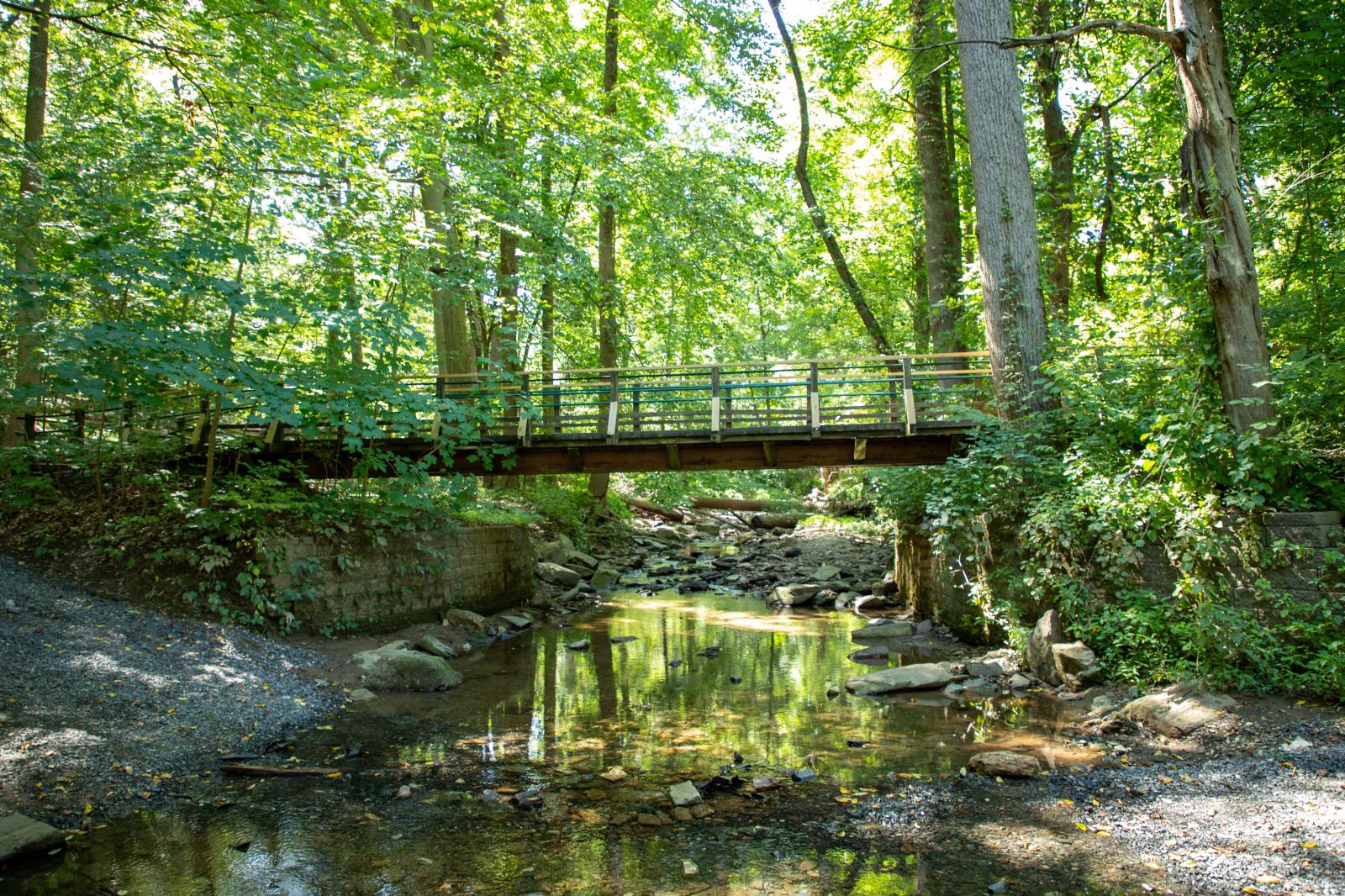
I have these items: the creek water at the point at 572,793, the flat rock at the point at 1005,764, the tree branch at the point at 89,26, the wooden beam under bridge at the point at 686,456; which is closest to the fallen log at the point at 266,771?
the creek water at the point at 572,793

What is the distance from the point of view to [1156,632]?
712cm

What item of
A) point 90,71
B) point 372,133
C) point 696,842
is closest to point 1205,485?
point 696,842

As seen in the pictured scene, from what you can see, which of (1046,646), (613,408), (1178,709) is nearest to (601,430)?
(613,408)

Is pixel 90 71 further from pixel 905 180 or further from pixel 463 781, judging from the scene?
pixel 905 180

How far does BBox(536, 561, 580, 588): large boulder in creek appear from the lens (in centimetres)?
1505

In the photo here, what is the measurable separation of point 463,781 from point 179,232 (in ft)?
20.6

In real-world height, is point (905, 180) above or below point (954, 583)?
above

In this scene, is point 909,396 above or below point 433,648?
above

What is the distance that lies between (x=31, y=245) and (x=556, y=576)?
30.9 feet

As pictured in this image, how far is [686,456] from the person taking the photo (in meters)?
12.8

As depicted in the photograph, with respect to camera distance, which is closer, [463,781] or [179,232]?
[463,781]

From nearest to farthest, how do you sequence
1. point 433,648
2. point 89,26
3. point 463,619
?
1. point 89,26
2. point 433,648
3. point 463,619

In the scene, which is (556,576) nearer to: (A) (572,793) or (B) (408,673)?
(B) (408,673)

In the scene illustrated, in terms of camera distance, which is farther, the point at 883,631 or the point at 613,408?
the point at 613,408
